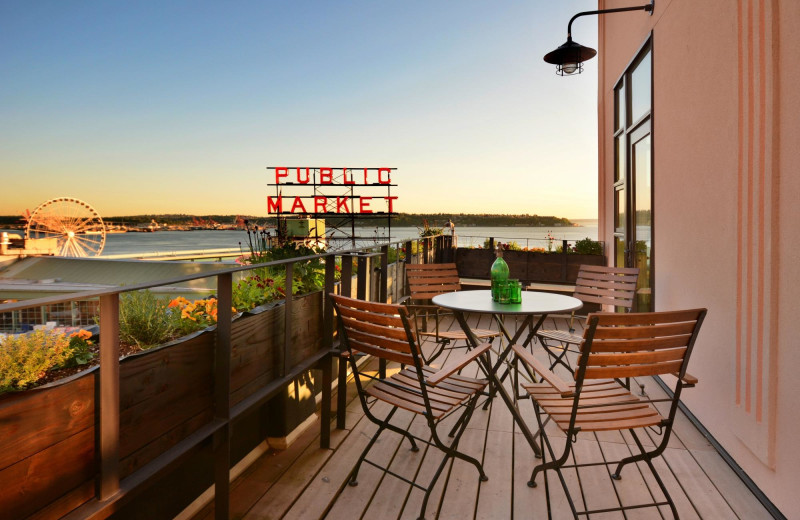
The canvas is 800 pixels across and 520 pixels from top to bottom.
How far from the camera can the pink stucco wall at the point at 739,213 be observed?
193 cm

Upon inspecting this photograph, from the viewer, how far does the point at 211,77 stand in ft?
79.2

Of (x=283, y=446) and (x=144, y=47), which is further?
(x=144, y=47)

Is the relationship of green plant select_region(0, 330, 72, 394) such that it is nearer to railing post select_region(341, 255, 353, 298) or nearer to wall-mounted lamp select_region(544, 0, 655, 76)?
railing post select_region(341, 255, 353, 298)

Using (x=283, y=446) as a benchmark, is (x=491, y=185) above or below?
above

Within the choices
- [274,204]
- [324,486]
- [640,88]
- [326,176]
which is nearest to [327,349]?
[324,486]

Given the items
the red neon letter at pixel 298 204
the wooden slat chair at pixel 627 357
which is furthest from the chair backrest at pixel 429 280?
the red neon letter at pixel 298 204

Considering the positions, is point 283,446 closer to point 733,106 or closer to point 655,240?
point 733,106

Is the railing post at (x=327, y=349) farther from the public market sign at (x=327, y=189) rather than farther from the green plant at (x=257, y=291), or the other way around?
the public market sign at (x=327, y=189)

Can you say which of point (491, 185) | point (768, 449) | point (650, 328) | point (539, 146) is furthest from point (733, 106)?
point (491, 185)

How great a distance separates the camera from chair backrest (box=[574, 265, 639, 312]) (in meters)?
3.83

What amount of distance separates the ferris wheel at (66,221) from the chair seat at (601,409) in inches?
1246

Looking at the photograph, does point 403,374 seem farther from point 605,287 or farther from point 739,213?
point 605,287

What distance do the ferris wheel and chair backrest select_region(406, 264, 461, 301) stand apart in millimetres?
29644

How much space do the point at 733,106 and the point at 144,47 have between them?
2572cm
